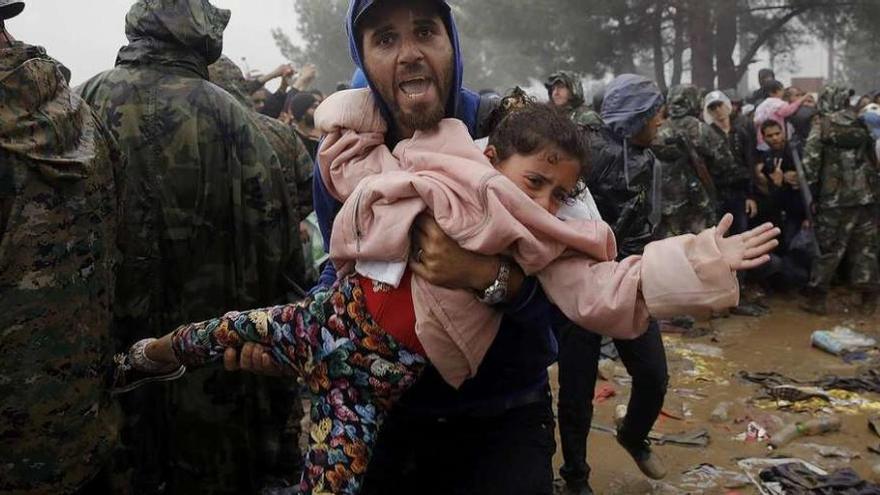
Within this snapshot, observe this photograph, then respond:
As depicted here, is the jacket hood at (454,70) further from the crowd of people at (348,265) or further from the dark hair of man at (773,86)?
the dark hair of man at (773,86)

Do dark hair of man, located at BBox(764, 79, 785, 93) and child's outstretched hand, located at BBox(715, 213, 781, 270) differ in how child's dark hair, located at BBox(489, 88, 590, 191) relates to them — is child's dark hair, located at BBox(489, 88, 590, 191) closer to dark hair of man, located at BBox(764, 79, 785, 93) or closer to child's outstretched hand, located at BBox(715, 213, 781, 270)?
child's outstretched hand, located at BBox(715, 213, 781, 270)

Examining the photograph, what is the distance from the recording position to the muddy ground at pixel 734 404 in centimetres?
420

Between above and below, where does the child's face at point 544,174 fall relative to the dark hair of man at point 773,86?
below

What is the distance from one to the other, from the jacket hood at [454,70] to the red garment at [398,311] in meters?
0.53

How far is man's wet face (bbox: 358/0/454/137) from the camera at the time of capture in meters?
1.97

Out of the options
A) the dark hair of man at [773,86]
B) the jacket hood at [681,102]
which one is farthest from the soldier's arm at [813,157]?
the dark hair of man at [773,86]

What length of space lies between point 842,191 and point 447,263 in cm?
707

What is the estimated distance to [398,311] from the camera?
1.76m

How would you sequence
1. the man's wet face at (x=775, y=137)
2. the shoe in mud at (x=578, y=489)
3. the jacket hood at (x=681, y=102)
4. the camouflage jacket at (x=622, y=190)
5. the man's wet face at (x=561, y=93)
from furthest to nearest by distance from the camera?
the man's wet face at (x=775, y=137) < the jacket hood at (x=681, y=102) < the man's wet face at (x=561, y=93) < the camouflage jacket at (x=622, y=190) < the shoe in mud at (x=578, y=489)

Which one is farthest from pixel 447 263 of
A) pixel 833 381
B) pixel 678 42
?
pixel 678 42

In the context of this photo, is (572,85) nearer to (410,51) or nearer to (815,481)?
(815,481)

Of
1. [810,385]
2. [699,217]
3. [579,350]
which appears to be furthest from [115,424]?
[699,217]

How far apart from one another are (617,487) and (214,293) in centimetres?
234

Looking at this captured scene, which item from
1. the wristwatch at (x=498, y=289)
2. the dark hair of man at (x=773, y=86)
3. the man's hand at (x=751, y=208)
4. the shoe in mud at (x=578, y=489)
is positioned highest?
the dark hair of man at (x=773, y=86)
